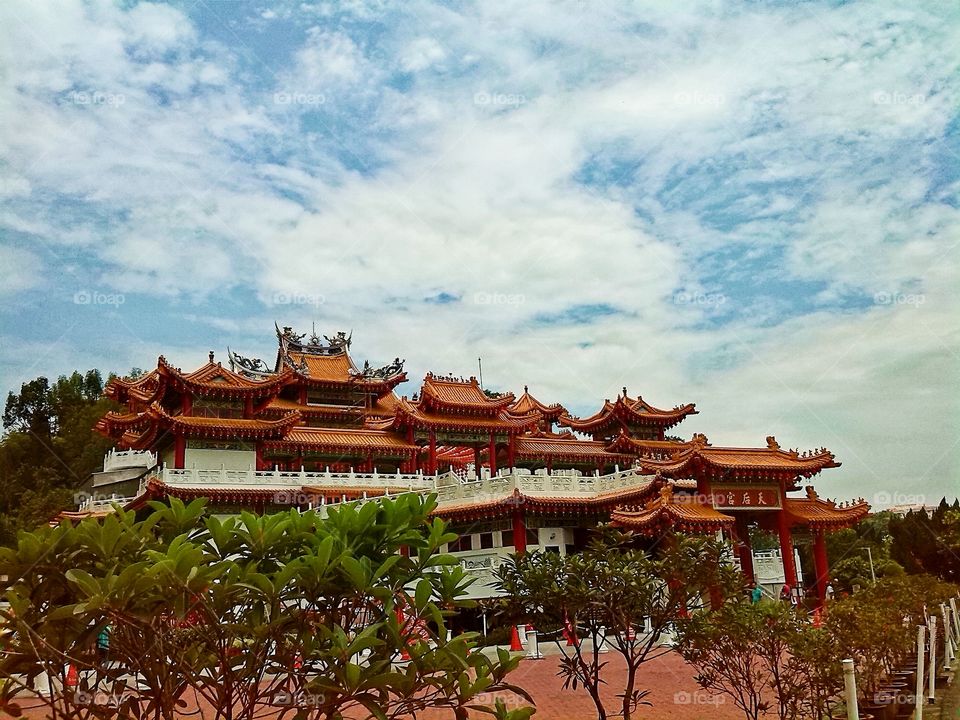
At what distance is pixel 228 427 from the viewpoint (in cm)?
2922

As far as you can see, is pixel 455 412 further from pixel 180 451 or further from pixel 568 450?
pixel 180 451

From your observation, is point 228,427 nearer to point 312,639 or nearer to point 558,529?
point 558,529

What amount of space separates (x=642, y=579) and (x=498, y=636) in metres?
13.1

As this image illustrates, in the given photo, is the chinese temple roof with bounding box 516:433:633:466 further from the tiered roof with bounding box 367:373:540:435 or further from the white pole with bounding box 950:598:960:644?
the white pole with bounding box 950:598:960:644

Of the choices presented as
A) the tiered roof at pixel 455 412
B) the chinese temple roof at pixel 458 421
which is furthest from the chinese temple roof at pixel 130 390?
the tiered roof at pixel 455 412

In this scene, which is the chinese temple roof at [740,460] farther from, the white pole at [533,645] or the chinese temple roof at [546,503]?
the white pole at [533,645]

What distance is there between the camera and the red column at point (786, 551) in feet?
84.6

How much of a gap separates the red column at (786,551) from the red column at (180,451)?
2048cm

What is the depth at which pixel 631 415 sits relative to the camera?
3609 cm

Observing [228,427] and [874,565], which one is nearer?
[228,427]

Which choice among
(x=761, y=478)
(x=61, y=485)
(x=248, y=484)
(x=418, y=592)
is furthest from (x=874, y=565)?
(x=61, y=485)

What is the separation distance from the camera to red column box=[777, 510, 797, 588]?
2578 centimetres

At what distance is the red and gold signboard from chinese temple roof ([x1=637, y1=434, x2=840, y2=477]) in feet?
2.33

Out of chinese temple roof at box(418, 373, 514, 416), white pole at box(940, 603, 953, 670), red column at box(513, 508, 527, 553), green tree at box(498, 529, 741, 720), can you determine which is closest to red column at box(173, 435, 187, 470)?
chinese temple roof at box(418, 373, 514, 416)
